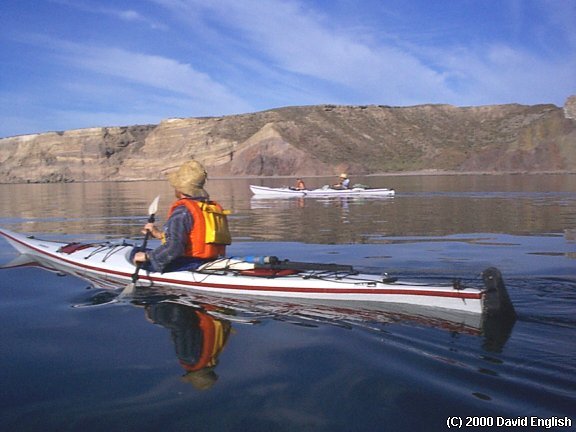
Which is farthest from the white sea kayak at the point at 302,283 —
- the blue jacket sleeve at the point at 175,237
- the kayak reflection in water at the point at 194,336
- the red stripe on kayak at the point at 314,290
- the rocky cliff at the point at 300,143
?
the rocky cliff at the point at 300,143

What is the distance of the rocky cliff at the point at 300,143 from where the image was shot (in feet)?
298

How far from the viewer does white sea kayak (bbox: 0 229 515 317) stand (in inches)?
238

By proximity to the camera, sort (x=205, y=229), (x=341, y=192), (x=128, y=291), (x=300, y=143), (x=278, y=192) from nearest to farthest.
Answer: (x=205, y=229), (x=128, y=291), (x=341, y=192), (x=278, y=192), (x=300, y=143)

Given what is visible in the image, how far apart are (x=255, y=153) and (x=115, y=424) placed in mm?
89777

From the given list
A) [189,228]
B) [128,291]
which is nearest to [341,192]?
[128,291]

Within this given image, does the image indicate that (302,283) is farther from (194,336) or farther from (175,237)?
(175,237)

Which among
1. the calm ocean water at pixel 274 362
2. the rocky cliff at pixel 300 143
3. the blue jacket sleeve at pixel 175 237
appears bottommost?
the calm ocean water at pixel 274 362

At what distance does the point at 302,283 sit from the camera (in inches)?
282

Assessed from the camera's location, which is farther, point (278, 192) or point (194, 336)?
point (278, 192)

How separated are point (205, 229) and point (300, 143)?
90130mm

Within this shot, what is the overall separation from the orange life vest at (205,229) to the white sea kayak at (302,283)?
0.23 metres

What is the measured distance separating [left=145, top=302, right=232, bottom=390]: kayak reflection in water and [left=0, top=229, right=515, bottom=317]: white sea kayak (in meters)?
0.67

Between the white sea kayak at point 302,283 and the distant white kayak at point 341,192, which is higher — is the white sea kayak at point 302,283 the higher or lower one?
the lower one

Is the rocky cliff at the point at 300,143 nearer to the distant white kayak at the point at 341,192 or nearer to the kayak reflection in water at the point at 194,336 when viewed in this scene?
the distant white kayak at the point at 341,192
